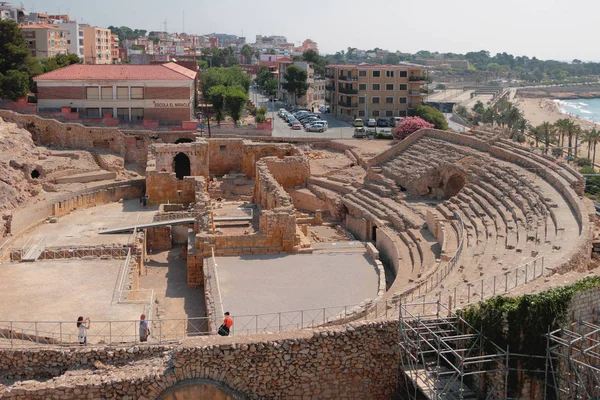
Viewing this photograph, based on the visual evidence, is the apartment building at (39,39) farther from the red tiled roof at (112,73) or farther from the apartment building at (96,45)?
the red tiled roof at (112,73)

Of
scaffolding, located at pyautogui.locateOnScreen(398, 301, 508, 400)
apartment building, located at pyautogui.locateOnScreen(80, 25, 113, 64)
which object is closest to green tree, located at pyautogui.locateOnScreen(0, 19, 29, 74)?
scaffolding, located at pyautogui.locateOnScreen(398, 301, 508, 400)

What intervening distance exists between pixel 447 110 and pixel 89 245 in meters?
91.5

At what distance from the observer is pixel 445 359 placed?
16609 mm

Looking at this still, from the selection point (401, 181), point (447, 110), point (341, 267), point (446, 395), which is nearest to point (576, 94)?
point (447, 110)

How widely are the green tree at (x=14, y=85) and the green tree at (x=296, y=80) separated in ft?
126

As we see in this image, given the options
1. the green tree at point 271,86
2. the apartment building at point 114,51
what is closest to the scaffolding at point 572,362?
the green tree at point 271,86

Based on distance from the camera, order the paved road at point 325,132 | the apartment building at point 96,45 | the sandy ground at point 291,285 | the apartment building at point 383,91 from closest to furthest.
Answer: the sandy ground at point 291,285, the paved road at point 325,132, the apartment building at point 383,91, the apartment building at point 96,45

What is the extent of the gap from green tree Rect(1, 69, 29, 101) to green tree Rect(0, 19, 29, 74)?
2.77m

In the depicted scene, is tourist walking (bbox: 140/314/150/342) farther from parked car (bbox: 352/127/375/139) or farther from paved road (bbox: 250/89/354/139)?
parked car (bbox: 352/127/375/139)

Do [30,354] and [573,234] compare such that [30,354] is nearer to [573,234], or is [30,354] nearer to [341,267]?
[341,267]

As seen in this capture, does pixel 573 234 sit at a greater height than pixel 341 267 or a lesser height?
greater

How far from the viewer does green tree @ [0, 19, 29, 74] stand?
56.4m

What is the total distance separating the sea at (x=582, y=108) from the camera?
139m

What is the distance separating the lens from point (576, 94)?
182625 mm
